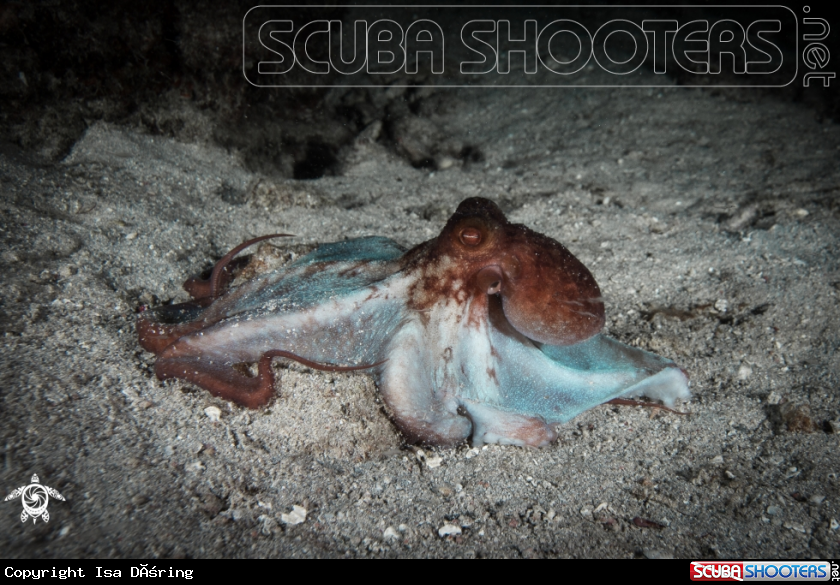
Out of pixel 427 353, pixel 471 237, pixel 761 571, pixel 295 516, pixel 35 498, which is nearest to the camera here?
pixel 35 498

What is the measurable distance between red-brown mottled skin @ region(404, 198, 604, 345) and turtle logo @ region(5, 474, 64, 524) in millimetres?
1481

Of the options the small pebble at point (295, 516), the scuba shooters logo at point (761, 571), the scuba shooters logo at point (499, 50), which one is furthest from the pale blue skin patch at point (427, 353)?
the scuba shooters logo at point (499, 50)

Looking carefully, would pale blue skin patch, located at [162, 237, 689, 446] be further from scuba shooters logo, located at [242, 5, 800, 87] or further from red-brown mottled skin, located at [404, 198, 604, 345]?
scuba shooters logo, located at [242, 5, 800, 87]

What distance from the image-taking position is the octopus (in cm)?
200

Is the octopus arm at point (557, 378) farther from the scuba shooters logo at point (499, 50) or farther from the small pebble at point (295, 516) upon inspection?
the scuba shooters logo at point (499, 50)

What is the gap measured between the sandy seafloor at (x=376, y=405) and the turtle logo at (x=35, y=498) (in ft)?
0.07

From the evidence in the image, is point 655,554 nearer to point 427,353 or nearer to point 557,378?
point 557,378

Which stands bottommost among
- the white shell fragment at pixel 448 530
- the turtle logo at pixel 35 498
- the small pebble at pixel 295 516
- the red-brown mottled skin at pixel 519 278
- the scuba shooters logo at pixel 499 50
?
the white shell fragment at pixel 448 530

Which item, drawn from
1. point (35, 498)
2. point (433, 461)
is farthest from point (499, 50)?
point (35, 498)

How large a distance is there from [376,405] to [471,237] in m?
0.92

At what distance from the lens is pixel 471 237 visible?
196 cm

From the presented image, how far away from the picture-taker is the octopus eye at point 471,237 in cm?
195

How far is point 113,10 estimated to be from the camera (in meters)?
3.60

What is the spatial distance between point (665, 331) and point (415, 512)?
1997 millimetres
